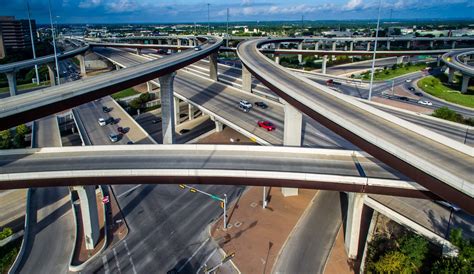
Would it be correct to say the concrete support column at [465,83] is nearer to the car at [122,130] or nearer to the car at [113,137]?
the car at [122,130]

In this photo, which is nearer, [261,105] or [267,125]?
[267,125]

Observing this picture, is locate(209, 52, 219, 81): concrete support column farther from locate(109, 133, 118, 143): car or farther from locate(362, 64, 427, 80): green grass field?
locate(362, 64, 427, 80): green grass field

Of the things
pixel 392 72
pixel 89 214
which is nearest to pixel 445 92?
pixel 392 72

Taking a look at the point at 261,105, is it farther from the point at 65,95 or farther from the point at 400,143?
the point at 400,143

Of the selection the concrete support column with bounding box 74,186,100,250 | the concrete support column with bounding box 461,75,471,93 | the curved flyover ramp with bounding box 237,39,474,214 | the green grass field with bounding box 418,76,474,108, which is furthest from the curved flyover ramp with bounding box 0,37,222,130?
the concrete support column with bounding box 461,75,471,93

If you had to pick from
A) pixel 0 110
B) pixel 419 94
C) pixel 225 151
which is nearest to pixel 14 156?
pixel 0 110

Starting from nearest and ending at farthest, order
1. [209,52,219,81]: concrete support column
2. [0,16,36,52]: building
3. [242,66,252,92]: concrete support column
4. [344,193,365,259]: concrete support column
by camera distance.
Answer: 1. [344,193,365,259]: concrete support column
2. [242,66,252,92]: concrete support column
3. [209,52,219,81]: concrete support column
4. [0,16,36,52]: building
